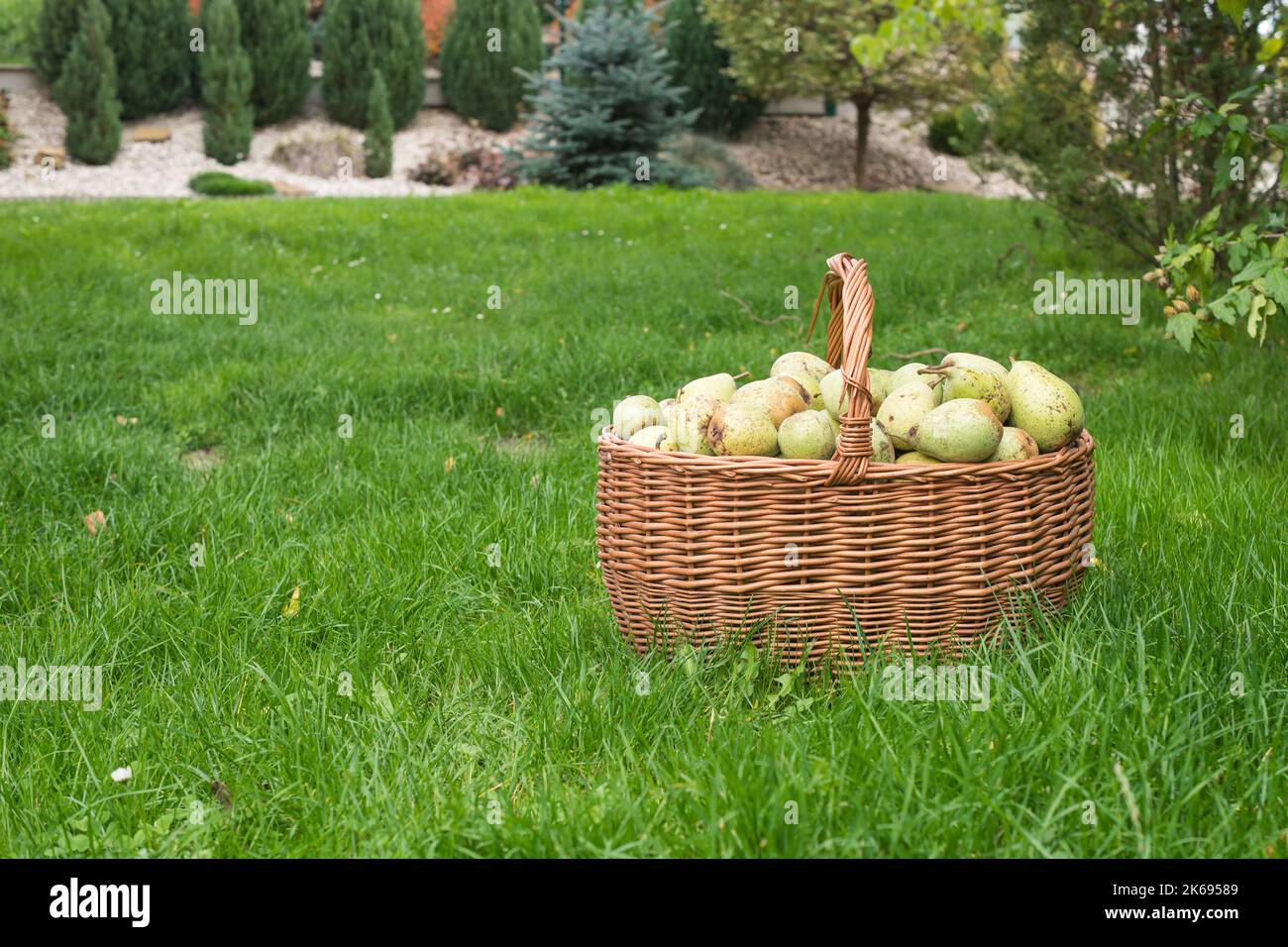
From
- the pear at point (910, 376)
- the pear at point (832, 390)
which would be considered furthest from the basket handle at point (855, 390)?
the pear at point (910, 376)

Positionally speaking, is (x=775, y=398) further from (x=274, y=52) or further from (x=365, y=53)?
(x=274, y=52)

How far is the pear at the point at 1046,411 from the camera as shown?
2.50 meters

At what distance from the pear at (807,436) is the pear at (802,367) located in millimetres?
379

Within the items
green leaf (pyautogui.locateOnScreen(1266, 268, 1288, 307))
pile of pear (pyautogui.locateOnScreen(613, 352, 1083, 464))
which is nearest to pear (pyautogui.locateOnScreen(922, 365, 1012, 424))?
pile of pear (pyautogui.locateOnScreen(613, 352, 1083, 464))

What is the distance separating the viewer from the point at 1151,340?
5617mm

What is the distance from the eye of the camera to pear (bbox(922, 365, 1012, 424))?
2545 mm

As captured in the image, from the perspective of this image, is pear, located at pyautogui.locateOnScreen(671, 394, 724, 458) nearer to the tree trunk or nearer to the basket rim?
the basket rim

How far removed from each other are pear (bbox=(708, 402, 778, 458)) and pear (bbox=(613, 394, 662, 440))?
0.30 m

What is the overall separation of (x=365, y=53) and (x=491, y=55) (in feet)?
6.83

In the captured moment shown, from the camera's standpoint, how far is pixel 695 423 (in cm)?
256

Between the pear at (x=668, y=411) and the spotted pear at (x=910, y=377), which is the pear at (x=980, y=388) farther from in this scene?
the pear at (x=668, y=411)

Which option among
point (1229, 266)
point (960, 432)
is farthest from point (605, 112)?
point (960, 432)
